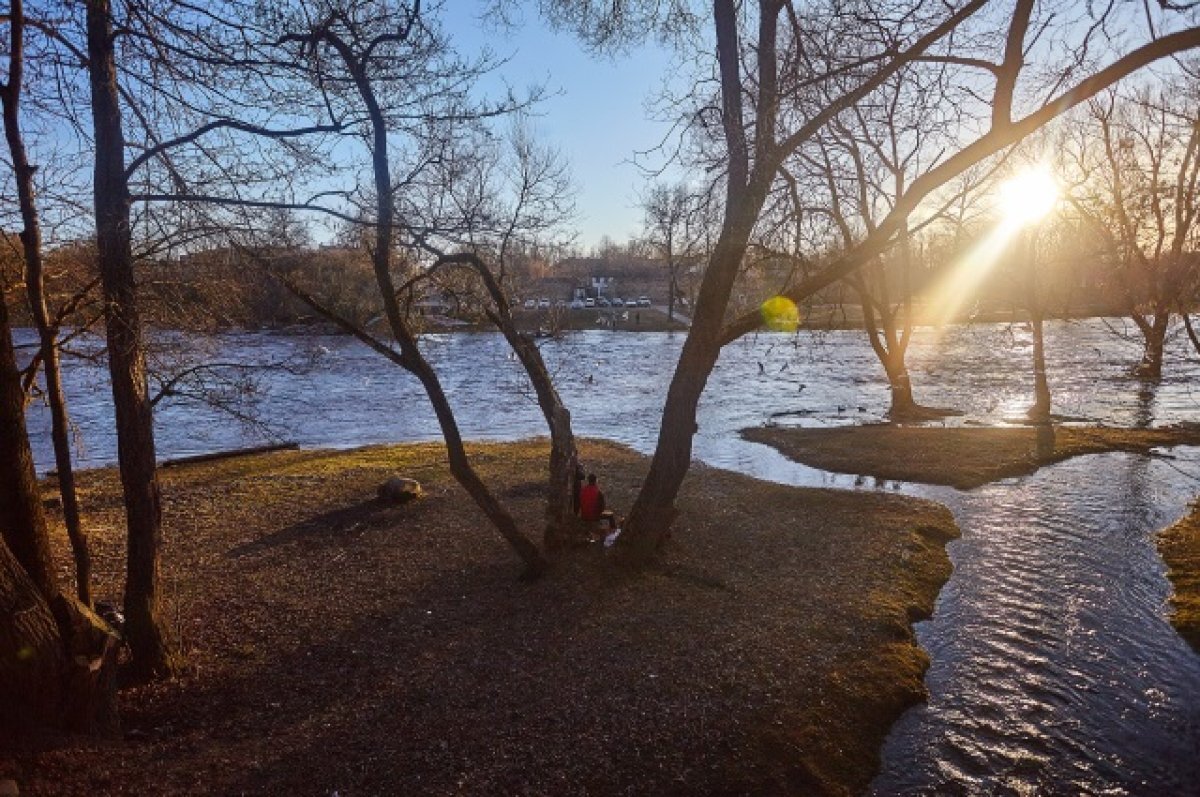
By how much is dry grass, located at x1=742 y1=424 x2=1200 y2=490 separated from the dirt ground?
5.19 metres

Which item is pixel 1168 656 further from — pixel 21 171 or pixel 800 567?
pixel 21 171

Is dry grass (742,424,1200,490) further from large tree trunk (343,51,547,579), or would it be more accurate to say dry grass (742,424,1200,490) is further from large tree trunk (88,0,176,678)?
large tree trunk (88,0,176,678)

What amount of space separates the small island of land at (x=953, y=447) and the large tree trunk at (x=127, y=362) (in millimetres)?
15352

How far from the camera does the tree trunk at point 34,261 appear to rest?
591 cm

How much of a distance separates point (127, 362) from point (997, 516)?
552 inches

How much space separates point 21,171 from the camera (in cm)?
614

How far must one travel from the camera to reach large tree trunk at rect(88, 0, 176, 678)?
20.2ft

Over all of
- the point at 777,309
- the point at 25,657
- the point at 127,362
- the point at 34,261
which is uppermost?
the point at 34,261

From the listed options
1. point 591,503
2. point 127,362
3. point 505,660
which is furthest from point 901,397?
point 127,362

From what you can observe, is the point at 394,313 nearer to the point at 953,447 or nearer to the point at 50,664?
the point at 50,664

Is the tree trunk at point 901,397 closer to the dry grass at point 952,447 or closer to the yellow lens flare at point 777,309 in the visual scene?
the dry grass at point 952,447

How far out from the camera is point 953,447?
20.6m

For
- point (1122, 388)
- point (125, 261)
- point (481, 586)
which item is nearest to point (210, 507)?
point (481, 586)

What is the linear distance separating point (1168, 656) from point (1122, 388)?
28.0 m
